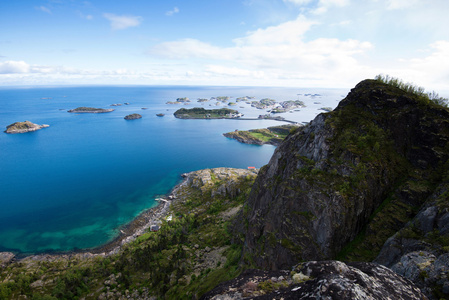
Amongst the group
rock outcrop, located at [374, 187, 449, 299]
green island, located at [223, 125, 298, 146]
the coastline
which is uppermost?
rock outcrop, located at [374, 187, 449, 299]

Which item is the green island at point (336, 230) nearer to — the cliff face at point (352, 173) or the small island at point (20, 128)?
the cliff face at point (352, 173)

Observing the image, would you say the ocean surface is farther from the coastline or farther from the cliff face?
the cliff face

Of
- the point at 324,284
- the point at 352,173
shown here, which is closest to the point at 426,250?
the point at 352,173

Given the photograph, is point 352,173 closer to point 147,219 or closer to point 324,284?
point 324,284

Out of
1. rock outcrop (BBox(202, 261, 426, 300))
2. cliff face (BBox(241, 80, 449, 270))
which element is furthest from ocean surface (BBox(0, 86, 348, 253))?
rock outcrop (BBox(202, 261, 426, 300))

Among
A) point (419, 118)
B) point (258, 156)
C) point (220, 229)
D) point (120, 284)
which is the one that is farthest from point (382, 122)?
point (258, 156)

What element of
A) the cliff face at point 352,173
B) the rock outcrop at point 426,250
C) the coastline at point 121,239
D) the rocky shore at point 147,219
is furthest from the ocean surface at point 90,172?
the rock outcrop at point 426,250
